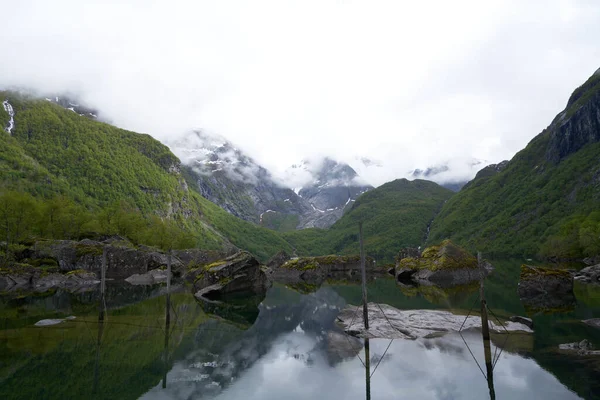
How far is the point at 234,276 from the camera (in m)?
57.3

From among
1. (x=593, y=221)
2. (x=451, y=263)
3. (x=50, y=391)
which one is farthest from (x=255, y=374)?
(x=593, y=221)

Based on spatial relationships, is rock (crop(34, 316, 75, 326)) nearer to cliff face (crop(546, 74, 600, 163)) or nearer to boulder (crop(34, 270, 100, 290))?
boulder (crop(34, 270, 100, 290))

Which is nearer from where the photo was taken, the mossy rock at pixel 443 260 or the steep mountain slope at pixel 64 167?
the mossy rock at pixel 443 260

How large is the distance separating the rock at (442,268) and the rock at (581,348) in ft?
152

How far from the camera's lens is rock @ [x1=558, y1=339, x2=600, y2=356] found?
19.9 m

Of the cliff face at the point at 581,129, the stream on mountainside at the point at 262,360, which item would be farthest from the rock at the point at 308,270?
the cliff face at the point at 581,129

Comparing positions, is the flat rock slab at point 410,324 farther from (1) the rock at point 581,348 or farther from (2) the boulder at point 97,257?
(2) the boulder at point 97,257

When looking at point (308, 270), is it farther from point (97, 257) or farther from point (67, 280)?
point (67, 280)

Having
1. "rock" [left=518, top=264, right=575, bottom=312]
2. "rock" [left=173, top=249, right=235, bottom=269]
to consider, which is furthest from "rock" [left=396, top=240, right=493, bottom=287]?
"rock" [left=173, top=249, right=235, bottom=269]

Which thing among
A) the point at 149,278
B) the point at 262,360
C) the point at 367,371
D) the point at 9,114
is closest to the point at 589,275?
the point at 367,371

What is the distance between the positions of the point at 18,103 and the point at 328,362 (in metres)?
241

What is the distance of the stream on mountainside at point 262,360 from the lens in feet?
55.4

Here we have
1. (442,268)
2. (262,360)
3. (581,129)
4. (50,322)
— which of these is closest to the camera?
(262,360)

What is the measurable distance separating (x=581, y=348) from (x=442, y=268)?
52224 mm
